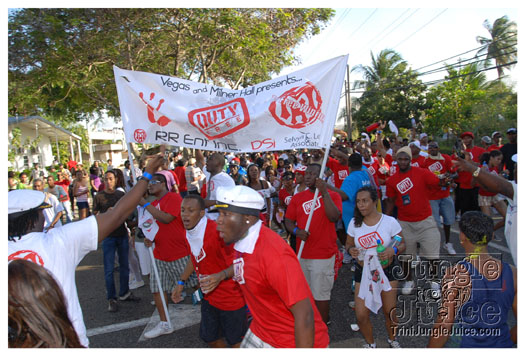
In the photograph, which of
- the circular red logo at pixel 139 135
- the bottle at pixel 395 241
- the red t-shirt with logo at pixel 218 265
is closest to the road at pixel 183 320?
the bottle at pixel 395 241

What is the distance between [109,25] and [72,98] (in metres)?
8.08

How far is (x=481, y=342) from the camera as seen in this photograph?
2492mm

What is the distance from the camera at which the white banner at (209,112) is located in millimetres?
4453

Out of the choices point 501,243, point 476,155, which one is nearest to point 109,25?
point 476,155

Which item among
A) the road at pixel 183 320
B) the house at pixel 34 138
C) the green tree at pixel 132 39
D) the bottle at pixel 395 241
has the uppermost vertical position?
the green tree at pixel 132 39

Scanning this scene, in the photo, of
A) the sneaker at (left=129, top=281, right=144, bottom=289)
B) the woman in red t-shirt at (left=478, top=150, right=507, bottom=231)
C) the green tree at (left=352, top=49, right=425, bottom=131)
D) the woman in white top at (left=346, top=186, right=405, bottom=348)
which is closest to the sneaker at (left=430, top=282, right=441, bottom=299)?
the woman in white top at (left=346, top=186, right=405, bottom=348)

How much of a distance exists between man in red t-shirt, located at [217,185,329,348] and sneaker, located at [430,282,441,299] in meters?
3.18

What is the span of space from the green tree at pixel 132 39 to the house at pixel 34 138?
10806mm

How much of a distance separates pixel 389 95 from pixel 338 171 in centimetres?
2680

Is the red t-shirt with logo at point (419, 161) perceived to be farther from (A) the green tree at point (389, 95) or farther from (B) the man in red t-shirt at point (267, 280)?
(A) the green tree at point (389, 95)

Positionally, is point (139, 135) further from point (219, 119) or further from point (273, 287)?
point (273, 287)

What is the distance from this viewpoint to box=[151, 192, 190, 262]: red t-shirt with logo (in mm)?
4559

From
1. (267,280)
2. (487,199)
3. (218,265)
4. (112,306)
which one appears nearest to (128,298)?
(112,306)

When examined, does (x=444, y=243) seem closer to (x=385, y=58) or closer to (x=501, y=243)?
(x=501, y=243)
